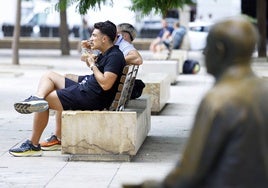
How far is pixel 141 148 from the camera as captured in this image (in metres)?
9.87

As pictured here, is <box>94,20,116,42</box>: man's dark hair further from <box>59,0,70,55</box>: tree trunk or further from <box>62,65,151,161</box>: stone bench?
<box>59,0,70,55</box>: tree trunk

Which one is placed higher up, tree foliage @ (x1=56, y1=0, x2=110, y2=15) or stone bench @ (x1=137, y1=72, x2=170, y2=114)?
tree foliage @ (x1=56, y1=0, x2=110, y2=15)

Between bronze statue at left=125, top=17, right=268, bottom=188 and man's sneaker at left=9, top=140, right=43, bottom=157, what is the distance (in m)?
6.09

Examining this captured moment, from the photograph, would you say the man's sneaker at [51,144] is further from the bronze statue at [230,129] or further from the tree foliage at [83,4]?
the bronze statue at [230,129]

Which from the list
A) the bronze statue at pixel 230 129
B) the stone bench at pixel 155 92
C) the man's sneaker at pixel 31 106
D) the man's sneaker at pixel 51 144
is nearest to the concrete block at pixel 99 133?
the man's sneaker at pixel 31 106

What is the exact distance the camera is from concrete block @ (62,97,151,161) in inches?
342

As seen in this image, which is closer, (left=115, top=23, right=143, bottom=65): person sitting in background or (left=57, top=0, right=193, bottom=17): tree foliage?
(left=115, top=23, right=143, bottom=65): person sitting in background

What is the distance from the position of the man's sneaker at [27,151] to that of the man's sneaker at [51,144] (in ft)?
1.27

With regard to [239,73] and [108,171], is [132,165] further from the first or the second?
[239,73]

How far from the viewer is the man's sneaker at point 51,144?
380 inches

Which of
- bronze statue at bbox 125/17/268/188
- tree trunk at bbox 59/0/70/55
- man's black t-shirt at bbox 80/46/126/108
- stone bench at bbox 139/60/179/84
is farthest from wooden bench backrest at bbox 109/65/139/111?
tree trunk at bbox 59/0/70/55

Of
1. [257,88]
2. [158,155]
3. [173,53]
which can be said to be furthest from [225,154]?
[173,53]

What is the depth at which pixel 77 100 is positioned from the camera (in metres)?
9.09

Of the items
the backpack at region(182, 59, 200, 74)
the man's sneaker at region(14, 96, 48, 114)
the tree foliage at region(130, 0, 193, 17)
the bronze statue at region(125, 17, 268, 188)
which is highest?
the tree foliage at region(130, 0, 193, 17)
